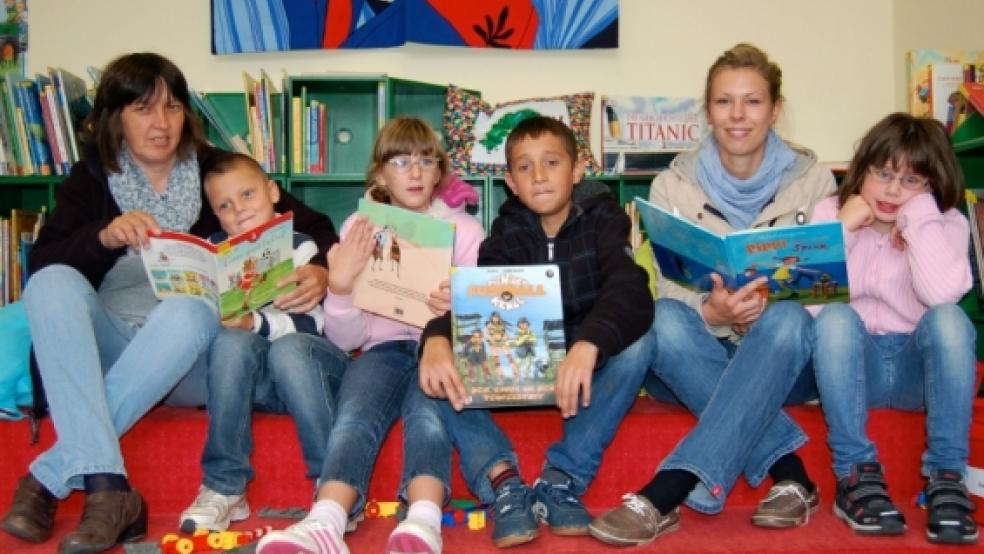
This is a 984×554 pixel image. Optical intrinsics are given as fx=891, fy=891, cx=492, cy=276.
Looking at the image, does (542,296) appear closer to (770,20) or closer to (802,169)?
(802,169)

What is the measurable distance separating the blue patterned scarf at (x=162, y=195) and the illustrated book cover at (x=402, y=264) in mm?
464

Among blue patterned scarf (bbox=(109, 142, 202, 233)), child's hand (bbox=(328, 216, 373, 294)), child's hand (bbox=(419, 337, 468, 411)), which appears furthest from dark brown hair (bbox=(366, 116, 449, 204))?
child's hand (bbox=(419, 337, 468, 411))

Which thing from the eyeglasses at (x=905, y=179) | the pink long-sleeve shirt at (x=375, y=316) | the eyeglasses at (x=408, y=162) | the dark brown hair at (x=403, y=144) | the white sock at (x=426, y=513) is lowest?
the white sock at (x=426, y=513)

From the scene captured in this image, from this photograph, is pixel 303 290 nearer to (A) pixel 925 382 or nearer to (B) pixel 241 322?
(B) pixel 241 322

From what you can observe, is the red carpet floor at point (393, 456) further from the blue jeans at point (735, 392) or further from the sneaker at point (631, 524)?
the sneaker at point (631, 524)

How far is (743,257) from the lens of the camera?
169cm

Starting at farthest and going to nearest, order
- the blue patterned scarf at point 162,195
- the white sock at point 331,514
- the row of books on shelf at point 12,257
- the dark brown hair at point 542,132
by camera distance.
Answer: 1. the row of books on shelf at point 12,257
2. the blue patterned scarf at point 162,195
3. the dark brown hair at point 542,132
4. the white sock at point 331,514

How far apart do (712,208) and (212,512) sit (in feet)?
4.17

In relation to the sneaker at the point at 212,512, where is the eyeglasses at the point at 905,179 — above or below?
above

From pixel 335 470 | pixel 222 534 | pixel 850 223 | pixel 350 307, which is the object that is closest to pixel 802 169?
pixel 850 223

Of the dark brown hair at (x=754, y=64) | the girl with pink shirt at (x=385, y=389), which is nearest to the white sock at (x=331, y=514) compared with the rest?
the girl with pink shirt at (x=385, y=389)

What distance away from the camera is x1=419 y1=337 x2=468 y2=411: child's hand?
172cm

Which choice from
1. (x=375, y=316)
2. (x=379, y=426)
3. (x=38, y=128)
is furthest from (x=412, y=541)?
(x=38, y=128)

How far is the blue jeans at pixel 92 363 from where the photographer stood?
64.7 inches
